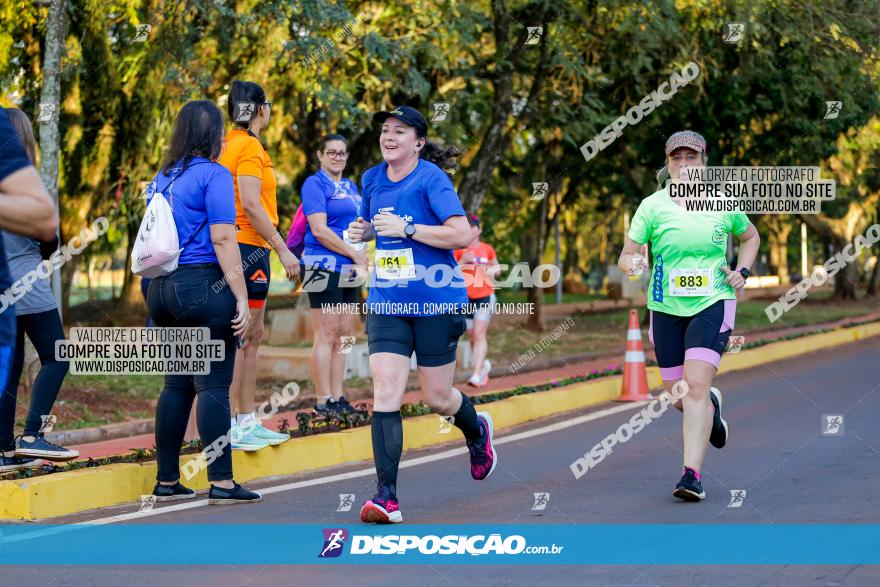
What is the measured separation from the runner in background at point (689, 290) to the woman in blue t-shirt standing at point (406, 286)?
1.18 meters

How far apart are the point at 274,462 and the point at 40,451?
1.51 meters

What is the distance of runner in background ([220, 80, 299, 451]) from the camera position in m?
8.08

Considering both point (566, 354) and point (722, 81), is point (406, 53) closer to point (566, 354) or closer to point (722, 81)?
point (566, 354)

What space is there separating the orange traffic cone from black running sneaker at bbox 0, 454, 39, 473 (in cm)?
678

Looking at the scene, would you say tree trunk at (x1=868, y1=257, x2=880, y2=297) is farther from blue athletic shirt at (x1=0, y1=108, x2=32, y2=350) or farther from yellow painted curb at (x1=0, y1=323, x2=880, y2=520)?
blue athletic shirt at (x1=0, y1=108, x2=32, y2=350)

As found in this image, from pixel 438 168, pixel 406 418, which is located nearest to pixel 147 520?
pixel 438 168

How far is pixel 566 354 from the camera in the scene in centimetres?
1856

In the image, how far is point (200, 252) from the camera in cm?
717

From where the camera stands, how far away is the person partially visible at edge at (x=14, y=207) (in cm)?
371

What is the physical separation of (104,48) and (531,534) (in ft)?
38.0

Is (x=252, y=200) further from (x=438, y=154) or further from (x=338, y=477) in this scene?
(x=338, y=477)

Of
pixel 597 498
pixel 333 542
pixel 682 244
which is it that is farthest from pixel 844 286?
pixel 333 542

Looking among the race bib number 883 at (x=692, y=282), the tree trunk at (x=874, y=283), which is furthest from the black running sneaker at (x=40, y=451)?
the tree trunk at (x=874, y=283)

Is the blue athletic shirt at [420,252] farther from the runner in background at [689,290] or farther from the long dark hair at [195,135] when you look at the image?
the runner in background at [689,290]
